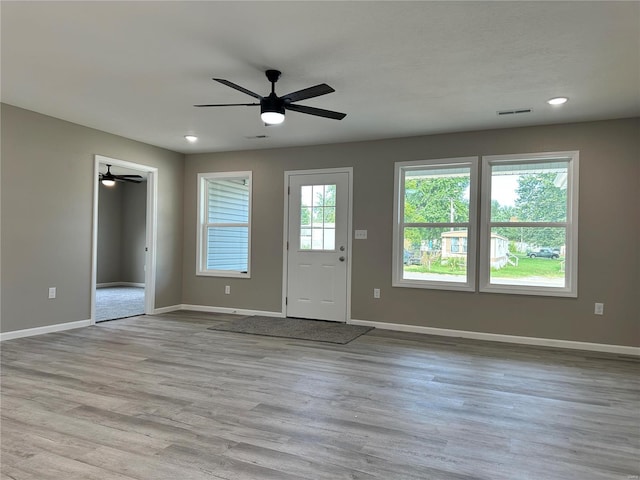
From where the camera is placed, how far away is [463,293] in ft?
16.4

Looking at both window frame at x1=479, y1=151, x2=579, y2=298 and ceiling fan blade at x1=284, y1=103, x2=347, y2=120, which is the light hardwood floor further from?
ceiling fan blade at x1=284, y1=103, x2=347, y2=120

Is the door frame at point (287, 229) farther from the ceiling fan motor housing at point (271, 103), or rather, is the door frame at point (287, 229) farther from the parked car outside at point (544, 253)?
the ceiling fan motor housing at point (271, 103)

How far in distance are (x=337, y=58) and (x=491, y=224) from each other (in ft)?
9.42

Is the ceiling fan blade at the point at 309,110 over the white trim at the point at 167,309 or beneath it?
over

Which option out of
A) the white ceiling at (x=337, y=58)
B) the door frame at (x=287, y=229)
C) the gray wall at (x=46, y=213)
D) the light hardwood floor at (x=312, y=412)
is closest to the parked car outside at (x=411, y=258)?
the door frame at (x=287, y=229)

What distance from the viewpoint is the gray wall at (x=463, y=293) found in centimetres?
435

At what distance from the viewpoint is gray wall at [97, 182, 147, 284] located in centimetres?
936

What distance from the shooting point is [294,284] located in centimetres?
596

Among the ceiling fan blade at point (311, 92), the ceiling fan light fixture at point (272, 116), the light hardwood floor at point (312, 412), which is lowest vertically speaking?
the light hardwood floor at point (312, 412)

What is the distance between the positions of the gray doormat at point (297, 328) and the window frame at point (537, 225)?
→ 5.43ft

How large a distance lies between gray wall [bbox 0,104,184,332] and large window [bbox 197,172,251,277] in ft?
4.51

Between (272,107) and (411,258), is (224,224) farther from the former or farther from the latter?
(272,107)

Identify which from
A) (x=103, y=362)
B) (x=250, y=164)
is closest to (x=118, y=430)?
(x=103, y=362)

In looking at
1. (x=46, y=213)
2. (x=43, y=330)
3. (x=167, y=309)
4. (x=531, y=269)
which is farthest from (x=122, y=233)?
(x=531, y=269)
